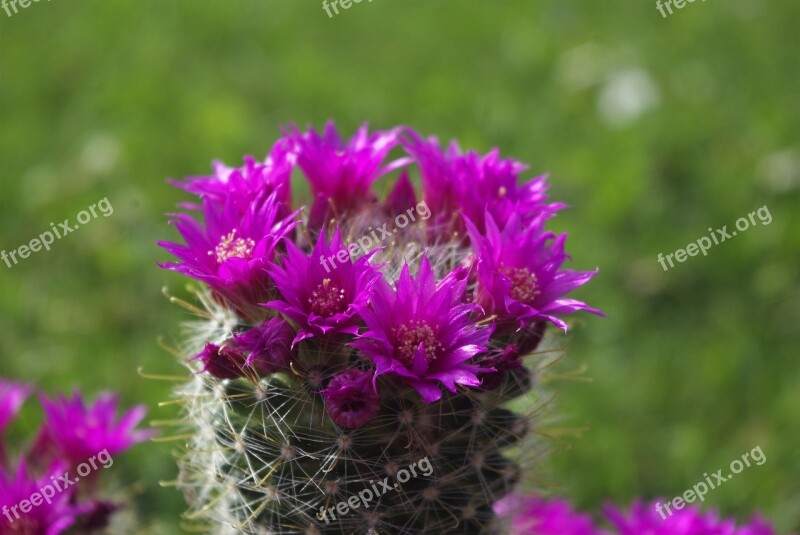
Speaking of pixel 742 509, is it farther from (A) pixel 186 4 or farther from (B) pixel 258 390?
(A) pixel 186 4

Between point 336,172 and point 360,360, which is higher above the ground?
point 336,172

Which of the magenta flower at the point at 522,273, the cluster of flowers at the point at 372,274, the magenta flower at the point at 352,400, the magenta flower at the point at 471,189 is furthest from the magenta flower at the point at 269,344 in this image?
the magenta flower at the point at 471,189

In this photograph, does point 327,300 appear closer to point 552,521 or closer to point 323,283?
point 323,283

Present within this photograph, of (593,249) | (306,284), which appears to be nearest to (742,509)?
(593,249)
